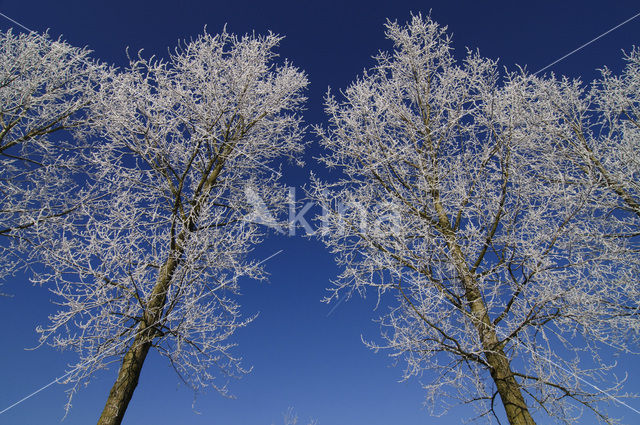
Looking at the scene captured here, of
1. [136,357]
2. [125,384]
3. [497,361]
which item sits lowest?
[125,384]

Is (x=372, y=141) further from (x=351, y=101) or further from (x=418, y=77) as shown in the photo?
(x=418, y=77)

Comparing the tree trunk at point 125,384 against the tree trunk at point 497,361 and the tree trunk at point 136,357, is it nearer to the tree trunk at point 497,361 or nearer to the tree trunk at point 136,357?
the tree trunk at point 136,357

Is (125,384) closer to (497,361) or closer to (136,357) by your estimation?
(136,357)

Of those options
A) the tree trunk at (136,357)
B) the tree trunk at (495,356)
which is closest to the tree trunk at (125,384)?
the tree trunk at (136,357)

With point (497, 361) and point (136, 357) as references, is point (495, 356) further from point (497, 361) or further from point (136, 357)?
point (136, 357)

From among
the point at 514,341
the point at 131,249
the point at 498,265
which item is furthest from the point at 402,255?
the point at 131,249

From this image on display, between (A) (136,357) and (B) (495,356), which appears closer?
(B) (495,356)

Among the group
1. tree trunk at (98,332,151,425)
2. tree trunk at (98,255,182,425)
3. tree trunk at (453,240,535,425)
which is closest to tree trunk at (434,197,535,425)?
tree trunk at (453,240,535,425)

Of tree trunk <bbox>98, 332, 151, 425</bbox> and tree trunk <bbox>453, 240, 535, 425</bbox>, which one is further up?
tree trunk <bbox>453, 240, 535, 425</bbox>

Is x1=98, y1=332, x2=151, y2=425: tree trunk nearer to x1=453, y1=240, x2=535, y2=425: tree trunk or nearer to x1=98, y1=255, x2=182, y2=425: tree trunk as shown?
x1=98, y1=255, x2=182, y2=425: tree trunk

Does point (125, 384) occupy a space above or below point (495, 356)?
below

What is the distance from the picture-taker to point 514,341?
361 centimetres

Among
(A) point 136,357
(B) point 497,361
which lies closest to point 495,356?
(B) point 497,361

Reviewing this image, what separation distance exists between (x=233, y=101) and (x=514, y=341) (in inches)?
192
